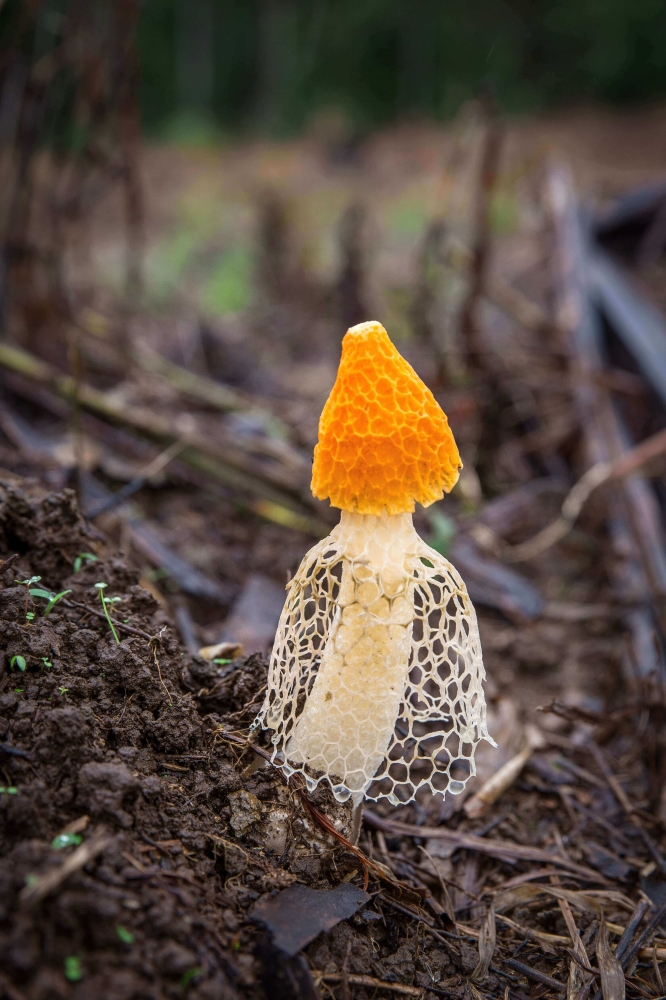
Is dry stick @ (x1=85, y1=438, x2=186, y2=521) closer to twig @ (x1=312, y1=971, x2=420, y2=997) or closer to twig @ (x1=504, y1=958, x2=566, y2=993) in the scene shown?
twig @ (x1=312, y1=971, x2=420, y2=997)

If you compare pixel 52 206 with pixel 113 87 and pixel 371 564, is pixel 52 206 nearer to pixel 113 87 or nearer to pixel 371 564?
pixel 113 87

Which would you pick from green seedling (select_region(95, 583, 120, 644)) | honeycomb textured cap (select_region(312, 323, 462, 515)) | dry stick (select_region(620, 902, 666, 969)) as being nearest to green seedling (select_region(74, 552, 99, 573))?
green seedling (select_region(95, 583, 120, 644))

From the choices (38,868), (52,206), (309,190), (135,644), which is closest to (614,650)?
(135,644)

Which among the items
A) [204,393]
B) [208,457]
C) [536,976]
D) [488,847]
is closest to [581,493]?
[208,457]

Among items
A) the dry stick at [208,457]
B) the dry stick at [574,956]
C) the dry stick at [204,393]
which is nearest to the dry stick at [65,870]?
the dry stick at [574,956]

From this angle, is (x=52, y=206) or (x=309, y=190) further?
(x=309, y=190)
